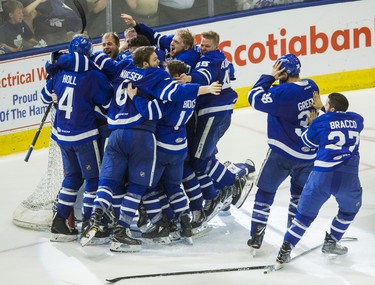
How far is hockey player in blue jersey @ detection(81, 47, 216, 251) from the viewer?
613cm

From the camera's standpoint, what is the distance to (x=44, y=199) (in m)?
7.04

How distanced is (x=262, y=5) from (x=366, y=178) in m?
2.75

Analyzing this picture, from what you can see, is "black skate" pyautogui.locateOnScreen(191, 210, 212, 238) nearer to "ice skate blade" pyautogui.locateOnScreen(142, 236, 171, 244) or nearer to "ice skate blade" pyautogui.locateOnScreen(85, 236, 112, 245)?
"ice skate blade" pyautogui.locateOnScreen(142, 236, 171, 244)

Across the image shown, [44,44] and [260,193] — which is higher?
[44,44]

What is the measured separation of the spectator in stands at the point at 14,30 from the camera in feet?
27.8

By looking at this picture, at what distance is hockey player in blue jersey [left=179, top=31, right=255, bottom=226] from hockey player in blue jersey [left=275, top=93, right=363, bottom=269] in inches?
37.0

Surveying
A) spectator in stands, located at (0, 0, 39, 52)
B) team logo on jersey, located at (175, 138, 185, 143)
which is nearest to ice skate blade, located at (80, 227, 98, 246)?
team logo on jersey, located at (175, 138, 185, 143)

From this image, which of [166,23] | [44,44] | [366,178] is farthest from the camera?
[166,23]

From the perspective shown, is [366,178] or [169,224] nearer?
[169,224]

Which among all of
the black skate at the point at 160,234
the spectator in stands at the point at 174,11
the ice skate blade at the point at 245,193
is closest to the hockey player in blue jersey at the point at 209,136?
the ice skate blade at the point at 245,193

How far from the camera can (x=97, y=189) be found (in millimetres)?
6449

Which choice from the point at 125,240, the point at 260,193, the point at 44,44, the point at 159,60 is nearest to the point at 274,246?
the point at 260,193

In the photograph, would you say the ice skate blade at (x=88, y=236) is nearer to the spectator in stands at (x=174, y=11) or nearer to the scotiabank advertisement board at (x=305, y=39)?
the scotiabank advertisement board at (x=305, y=39)

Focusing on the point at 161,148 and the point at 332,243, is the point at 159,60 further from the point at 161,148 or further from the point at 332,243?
the point at 332,243
